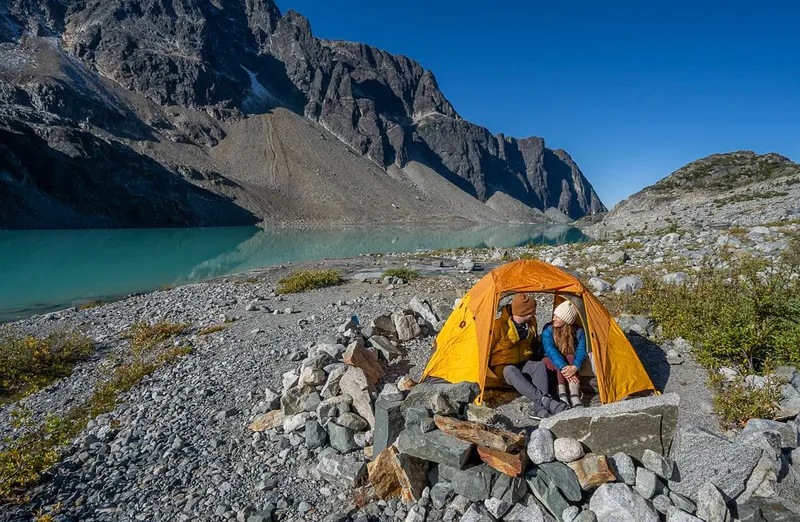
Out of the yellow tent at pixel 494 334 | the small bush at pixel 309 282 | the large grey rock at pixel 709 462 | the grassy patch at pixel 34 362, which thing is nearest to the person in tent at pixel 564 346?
the yellow tent at pixel 494 334

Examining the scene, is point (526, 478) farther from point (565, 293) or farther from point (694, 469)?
point (565, 293)

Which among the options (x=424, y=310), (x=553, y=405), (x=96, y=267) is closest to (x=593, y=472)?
(x=553, y=405)

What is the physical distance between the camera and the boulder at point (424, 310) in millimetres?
9008

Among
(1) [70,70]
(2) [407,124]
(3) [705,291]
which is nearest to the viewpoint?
(3) [705,291]

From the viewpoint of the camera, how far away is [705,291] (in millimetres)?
8859

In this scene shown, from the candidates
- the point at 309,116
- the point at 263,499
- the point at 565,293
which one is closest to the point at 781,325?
the point at 565,293

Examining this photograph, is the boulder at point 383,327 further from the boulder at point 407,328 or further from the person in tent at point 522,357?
the person in tent at point 522,357

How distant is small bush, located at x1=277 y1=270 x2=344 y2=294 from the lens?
1508cm

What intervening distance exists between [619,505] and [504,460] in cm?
101

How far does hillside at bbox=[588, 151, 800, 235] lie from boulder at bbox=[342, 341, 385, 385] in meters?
28.2

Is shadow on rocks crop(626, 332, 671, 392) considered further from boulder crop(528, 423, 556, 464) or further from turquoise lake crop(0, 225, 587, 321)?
turquoise lake crop(0, 225, 587, 321)

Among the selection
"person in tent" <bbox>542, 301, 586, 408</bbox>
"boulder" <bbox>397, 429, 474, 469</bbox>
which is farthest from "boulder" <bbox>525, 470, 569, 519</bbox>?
"person in tent" <bbox>542, 301, 586, 408</bbox>

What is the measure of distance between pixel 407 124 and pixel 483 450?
8088 inches

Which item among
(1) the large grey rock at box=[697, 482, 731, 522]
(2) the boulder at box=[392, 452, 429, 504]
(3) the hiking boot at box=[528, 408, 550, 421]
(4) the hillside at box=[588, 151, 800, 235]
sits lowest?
(2) the boulder at box=[392, 452, 429, 504]
